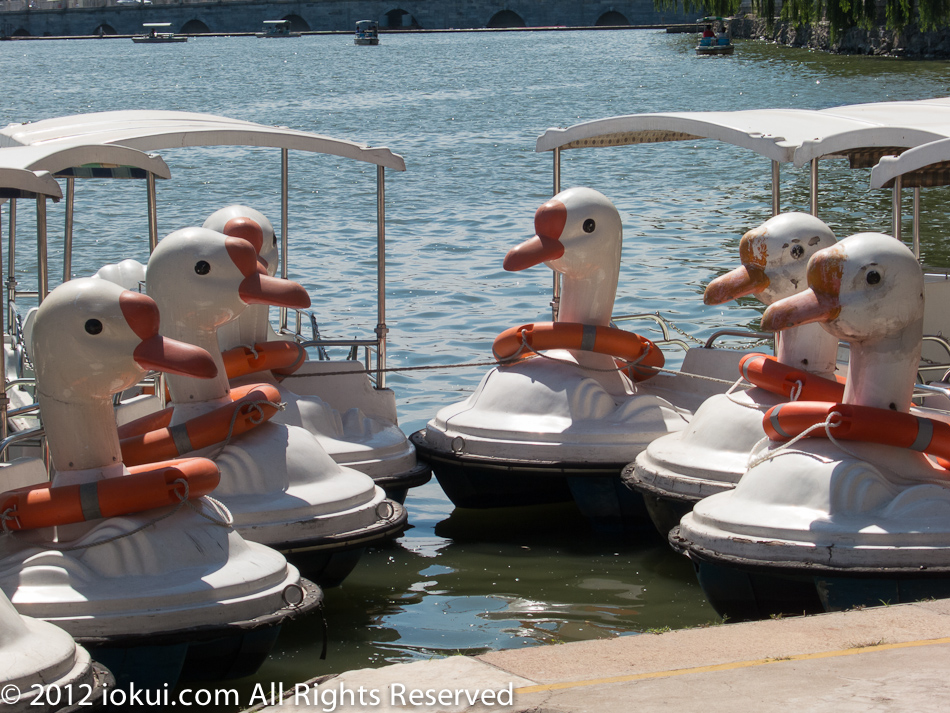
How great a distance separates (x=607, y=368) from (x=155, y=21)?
326ft

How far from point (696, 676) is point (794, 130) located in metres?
4.56

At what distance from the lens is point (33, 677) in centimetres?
389

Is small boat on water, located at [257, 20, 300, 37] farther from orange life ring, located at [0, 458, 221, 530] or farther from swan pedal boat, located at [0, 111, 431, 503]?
orange life ring, located at [0, 458, 221, 530]

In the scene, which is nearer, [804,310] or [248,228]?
[804,310]

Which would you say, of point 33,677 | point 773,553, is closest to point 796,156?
point 773,553

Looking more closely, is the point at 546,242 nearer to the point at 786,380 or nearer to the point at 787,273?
the point at 787,273

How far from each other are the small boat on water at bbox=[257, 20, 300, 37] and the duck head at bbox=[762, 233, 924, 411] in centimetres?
9340

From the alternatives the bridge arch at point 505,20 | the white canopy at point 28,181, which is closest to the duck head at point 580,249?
the white canopy at point 28,181

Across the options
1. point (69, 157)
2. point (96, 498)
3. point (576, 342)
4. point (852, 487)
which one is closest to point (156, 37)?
point (576, 342)

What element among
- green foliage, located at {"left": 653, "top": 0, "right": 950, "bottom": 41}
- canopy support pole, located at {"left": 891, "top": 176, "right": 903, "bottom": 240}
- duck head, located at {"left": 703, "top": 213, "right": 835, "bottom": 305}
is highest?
green foliage, located at {"left": 653, "top": 0, "right": 950, "bottom": 41}

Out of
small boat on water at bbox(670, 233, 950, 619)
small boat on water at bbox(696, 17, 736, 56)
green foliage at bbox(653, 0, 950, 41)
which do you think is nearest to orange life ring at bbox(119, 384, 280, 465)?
small boat on water at bbox(670, 233, 950, 619)

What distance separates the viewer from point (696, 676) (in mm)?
3846

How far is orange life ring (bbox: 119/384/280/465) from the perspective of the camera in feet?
18.7

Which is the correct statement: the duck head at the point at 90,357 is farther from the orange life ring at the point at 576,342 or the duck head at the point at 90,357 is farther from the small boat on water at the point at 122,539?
the orange life ring at the point at 576,342
